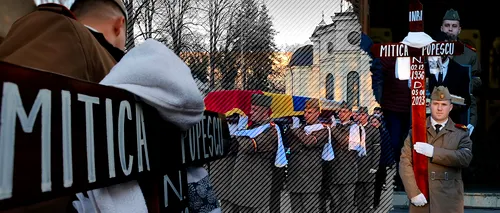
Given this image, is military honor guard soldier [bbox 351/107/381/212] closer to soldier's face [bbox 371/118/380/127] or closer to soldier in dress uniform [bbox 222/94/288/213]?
soldier's face [bbox 371/118/380/127]

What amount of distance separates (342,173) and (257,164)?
0.96 metres

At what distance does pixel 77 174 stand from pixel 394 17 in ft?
27.0

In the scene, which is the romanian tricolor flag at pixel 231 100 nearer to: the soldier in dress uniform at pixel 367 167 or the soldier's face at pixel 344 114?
the soldier's face at pixel 344 114

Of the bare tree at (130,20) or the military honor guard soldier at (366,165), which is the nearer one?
the bare tree at (130,20)

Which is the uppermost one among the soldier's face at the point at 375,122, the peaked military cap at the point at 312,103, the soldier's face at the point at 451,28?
the soldier's face at the point at 451,28

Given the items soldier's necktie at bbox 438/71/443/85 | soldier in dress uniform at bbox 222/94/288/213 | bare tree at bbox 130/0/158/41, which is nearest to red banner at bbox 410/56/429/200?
soldier's necktie at bbox 438/71/443/85

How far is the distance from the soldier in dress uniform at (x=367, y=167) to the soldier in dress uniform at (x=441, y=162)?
1.95 meters

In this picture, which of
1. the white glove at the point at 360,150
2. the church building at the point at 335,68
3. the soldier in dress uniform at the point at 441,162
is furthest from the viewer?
the white glove at the point at 360,150

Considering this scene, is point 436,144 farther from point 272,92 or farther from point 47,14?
point 47,14

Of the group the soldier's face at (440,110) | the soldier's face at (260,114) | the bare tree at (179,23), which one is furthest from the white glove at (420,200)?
the bare tree at (179,23)

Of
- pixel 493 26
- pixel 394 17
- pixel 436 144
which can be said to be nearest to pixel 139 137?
pixel 436 144

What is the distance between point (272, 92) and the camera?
5.87 m

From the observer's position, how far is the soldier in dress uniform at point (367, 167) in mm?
6371

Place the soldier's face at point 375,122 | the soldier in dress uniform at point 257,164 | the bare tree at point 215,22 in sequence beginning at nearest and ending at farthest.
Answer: the bare tree at point 215,22, the soldier in dress uniform at point 257,164, the soldier's face at point 375,122
